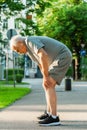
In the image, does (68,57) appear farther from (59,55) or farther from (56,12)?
(56,12)

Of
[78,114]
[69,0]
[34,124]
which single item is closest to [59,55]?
[34,124]

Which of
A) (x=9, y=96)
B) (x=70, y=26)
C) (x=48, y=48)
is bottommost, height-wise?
(x=9, y=96)

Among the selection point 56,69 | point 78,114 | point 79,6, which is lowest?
point 78,114

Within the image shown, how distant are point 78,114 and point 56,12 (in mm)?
50782

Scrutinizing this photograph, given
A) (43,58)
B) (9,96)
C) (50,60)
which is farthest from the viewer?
(9,96)

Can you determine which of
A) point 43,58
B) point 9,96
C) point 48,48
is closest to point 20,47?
point 43,58

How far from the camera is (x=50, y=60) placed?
11.6m

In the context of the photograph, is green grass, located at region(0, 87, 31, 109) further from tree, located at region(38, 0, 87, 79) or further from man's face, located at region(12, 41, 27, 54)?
tree, located at region(38, 0, 87, 79)

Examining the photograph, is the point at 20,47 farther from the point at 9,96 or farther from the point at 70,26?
the point at 70,26

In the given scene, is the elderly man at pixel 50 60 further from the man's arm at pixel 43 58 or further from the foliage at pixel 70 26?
the foliage at pixel 70 26

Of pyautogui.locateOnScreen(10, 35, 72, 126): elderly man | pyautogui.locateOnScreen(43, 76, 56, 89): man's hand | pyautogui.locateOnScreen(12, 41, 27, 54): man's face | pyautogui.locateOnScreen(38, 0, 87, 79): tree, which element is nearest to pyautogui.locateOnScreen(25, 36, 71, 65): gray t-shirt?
pyautogui.locateOnScreen(10, 35, 72, 126): elderly man

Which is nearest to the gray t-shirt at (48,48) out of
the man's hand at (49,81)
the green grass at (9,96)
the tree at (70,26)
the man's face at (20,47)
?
the man's face at (20,47)

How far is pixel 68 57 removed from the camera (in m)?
11.5

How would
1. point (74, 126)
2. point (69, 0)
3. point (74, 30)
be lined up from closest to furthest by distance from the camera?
point (74, 126) → point (74, 30) → point (69, 0)
